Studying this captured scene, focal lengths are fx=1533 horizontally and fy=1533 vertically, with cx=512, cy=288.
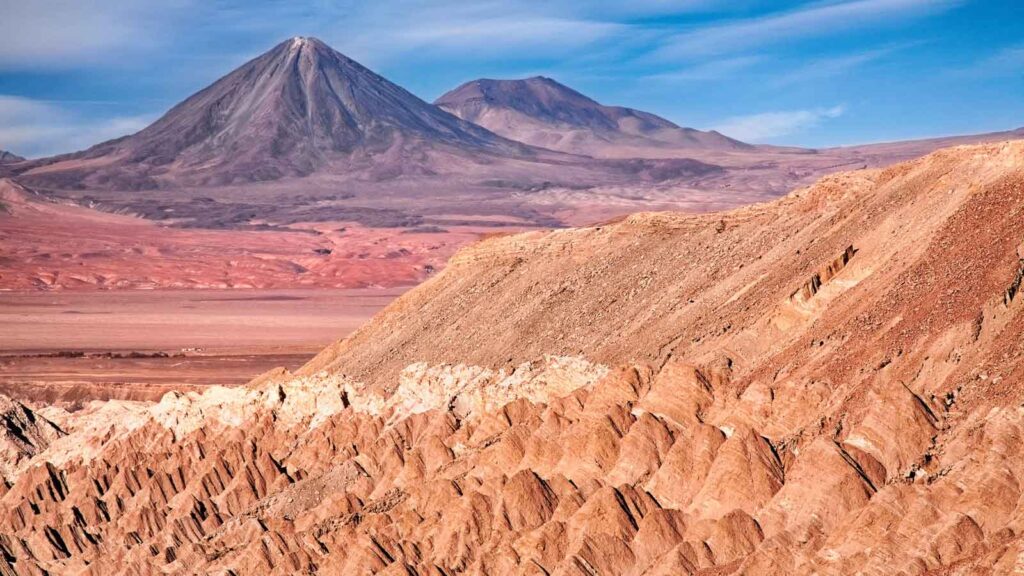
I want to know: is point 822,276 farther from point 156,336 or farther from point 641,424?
point 156,336

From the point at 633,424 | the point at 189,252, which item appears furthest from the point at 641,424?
the point at 189,252

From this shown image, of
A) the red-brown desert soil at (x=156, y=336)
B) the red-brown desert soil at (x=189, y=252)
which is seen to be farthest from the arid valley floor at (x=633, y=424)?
the red-brown desert soil at (x=189, y=252)

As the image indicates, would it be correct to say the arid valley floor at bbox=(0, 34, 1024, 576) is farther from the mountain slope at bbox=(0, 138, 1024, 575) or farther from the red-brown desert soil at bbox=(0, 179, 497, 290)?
the red-brown desert soil at bbox=(0, 179, 497, 290)

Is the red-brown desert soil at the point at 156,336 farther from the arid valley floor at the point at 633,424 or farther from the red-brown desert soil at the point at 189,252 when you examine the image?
the arid valley floor at the point at 633,424

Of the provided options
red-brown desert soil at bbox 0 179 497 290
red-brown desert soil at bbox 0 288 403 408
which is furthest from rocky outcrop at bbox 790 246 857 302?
red-brown desert soil at bbox 0 179 497 290

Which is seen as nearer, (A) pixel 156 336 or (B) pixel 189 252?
(A) pixel 156 336

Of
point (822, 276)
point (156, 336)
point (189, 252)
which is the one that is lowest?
point (156, 336)
